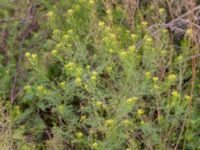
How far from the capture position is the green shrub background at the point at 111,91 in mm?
2518

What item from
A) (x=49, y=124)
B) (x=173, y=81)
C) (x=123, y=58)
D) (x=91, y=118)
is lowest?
(x=49, y=124)

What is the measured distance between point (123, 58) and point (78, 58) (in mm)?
374

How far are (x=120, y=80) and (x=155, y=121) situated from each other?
34 centimetres

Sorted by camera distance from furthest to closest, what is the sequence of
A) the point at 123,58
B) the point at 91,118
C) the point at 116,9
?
the point at 116,9, the point at 91,118, the point at 123,58

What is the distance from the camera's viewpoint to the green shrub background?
252 cm

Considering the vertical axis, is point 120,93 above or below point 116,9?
below

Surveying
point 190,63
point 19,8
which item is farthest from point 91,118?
point 19,8

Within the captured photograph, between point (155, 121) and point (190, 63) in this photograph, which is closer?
point (155, 121)

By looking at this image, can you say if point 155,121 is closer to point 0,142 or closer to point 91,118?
point 91,118

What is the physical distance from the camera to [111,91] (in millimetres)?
2691

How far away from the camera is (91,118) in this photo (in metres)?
2.61

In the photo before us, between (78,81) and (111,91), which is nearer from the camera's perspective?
(78,81)

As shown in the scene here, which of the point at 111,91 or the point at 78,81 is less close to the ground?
the point at 78,81

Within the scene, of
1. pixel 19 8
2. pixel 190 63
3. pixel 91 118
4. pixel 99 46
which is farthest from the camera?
pixel 19 8
